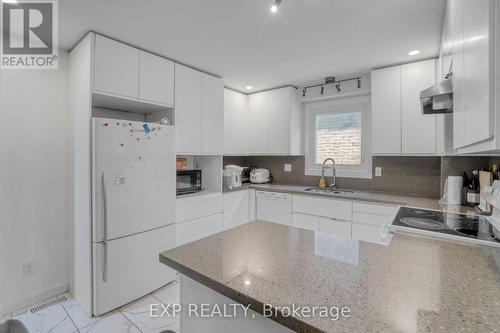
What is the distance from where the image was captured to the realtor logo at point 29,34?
5.43ft

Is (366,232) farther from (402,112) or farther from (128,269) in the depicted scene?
(128,269)

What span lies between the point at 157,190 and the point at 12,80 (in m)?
1.52

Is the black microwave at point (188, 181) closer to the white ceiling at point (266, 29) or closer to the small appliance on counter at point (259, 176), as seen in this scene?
the small appliance on counter at point (259, 176)

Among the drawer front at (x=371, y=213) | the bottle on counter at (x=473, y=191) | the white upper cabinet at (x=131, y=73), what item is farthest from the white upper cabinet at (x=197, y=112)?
the bottle on counter at (x=473, y=191)

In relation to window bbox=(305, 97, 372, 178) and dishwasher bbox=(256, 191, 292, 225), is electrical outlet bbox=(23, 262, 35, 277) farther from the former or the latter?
window bbox=(305, 97, 372, 178)

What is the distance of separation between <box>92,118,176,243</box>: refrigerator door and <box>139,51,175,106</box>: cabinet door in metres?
0.32

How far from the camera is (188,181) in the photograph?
2.94 metres

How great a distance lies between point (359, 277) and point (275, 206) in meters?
2.44

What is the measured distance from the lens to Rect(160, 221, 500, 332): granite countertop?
23.7 inches

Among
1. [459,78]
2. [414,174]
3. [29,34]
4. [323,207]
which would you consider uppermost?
[29,34]

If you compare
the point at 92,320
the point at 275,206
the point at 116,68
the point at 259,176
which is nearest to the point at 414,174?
the point at 275,206

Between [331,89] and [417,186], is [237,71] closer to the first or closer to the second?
[331,89]

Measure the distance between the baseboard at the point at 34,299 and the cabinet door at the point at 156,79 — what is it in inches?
78.4

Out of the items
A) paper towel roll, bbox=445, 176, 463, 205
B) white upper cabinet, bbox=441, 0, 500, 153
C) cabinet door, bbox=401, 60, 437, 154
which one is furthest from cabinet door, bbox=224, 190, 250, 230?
white upper cabinet, bbox=441, 0, 500, 153
